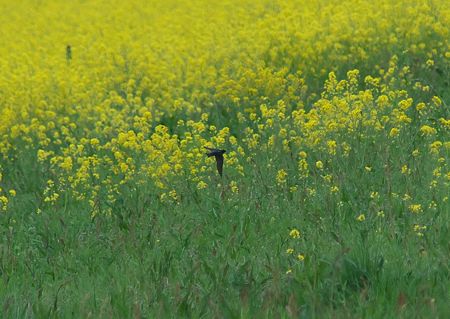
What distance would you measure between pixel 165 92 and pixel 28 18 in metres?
8.02

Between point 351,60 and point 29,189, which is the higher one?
point 351,60

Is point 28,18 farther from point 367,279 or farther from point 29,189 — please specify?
point 367,279

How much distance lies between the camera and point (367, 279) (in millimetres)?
5121

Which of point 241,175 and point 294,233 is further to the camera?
point 241,175

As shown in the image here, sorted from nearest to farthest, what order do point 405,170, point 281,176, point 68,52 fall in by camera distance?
point 405,170 → point 281,176 → point 68,52

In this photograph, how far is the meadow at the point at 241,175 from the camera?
5133mm

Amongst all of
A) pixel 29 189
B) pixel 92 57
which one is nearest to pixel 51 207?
pixel 29 189

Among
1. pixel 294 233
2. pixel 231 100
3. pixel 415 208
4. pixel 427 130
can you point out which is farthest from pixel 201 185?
pixel 231 100

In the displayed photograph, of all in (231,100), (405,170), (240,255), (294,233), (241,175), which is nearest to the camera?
(240,255)

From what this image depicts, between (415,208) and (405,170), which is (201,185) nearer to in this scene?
(405,170)

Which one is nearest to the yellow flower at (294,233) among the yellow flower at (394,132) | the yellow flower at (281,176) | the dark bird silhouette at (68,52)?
the yellow flower at (281,176)

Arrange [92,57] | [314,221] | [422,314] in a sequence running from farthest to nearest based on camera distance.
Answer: [92,57] < [314,221] < [422,314]

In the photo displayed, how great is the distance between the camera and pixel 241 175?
24.0 feet

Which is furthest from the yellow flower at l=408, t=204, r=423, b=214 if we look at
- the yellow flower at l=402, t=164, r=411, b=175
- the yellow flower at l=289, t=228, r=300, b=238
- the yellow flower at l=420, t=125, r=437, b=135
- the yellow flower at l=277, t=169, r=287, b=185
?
the yellow flower at l=277, t=169, r=287, b=185
